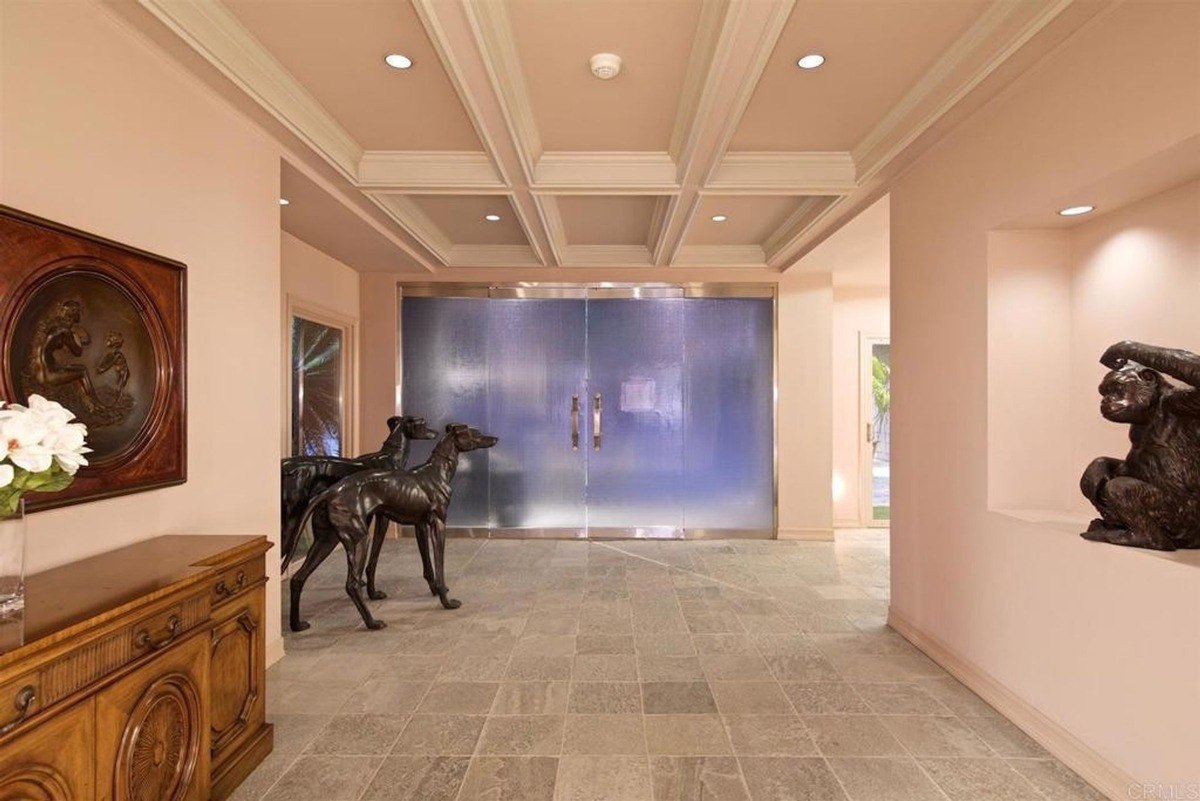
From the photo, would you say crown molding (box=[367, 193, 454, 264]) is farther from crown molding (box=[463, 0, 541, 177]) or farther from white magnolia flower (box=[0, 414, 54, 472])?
white magnolia flower (box=[0, 414, 54, 472])

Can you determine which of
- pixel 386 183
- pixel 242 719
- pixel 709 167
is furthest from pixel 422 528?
pixel 709 167

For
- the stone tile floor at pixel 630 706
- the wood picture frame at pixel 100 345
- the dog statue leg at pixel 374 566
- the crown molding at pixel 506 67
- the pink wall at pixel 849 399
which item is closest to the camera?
the wood picture frame at pixel 100 345

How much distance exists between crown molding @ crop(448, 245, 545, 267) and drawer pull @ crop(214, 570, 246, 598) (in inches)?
159

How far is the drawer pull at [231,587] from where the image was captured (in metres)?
1.93

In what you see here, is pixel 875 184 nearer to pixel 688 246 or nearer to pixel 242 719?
pixel 688 246

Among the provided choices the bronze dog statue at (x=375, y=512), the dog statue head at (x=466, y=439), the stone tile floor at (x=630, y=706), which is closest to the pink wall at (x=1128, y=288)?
the stone tile floor at (x=630, y=706)

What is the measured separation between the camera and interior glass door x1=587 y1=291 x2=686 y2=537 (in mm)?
5746

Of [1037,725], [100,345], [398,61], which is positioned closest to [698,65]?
[398,61]

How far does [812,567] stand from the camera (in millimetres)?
4738

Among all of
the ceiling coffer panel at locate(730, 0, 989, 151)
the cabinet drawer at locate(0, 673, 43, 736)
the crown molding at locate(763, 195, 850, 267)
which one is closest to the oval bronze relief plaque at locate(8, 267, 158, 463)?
the cabinet drawer at locate(0, 673, 43, 736)

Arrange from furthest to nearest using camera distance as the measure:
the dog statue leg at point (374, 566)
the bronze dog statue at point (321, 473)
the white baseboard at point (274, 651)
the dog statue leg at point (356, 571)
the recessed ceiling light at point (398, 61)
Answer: the dog statue leg at point (374, 566) → the bronze dog statue at point (321, 473) → the dog statue leg at point (356, 571) → the white baseboard at point (274, 651) → the recessed ceiling light at point (398, 61)

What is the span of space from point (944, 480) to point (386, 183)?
11.9ft

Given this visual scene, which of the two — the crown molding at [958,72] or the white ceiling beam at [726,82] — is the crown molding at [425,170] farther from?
the crown molding at [958,72]

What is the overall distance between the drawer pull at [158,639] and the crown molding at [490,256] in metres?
4.38
